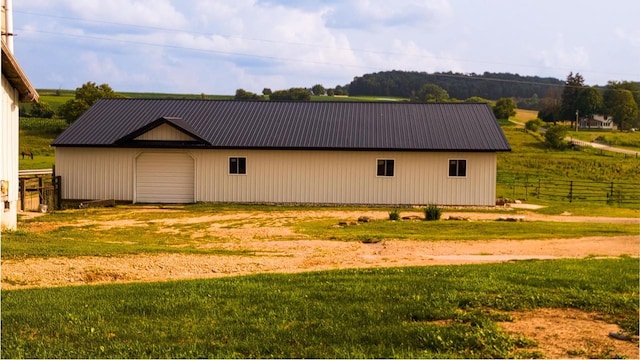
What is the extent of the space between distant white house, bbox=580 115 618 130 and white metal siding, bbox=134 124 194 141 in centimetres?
8466

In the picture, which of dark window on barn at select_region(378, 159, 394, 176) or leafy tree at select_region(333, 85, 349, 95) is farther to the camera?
leafy tree at select_region(333, 85, 349, 95)

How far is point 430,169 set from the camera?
2797 cm

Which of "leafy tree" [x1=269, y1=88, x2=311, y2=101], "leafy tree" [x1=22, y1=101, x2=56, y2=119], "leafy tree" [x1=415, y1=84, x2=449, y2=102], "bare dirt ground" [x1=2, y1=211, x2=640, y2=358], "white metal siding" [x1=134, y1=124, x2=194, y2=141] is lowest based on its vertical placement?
"bare dirt ground" [x1=2, y1=211, x2=640, y2=358]

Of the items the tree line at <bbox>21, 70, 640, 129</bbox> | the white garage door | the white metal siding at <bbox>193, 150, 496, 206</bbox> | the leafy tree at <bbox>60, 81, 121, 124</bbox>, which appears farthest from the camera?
the tree line at <bbox>21, 70, 640, 129</bbox>

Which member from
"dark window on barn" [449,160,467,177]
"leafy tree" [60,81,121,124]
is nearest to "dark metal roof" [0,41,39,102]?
"dark window on barn" [449,160,467,177]

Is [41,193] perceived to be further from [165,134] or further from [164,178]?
[165,134]

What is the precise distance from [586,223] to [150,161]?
1792 cm

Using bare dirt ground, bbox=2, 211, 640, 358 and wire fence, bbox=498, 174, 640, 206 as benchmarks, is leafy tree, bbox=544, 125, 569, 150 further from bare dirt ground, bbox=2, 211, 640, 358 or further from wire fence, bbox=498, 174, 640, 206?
bare dirt ground, bbox=2, 211, 640, 358

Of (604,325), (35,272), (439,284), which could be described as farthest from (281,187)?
(604,325)

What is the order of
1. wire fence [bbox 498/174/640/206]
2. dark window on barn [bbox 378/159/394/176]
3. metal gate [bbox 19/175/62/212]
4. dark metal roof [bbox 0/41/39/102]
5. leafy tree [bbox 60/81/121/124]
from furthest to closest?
1. leafy tree [bbox 60/81/121/124]
2. wire fence [bbox 498/174/640/206]
3. dark window on barn [bbox 378/159/394/176]
4. metal gate [bbox 19/175/62/212]
5. dark metal roof [bbox 0/41/39/102]

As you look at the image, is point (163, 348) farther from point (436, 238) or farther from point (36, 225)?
point (36, 225)

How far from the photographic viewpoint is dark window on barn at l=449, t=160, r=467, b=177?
27.9m

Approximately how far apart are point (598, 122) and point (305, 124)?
9290 centimetres

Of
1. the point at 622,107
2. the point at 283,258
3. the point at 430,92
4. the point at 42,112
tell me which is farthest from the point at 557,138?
the point at 42,112
